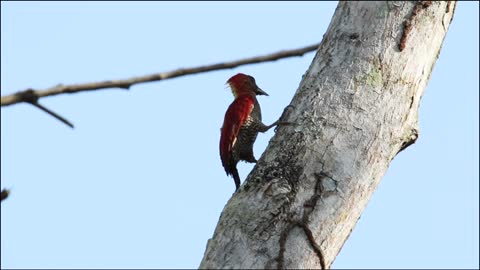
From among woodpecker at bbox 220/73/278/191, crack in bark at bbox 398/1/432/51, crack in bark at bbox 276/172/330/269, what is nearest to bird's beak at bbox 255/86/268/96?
woodpecker at bbox 220/73/278/191

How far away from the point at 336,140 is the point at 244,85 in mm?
3190

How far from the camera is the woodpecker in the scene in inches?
201

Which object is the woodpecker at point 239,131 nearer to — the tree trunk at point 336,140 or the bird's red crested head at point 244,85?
the bird's red crested head at point 244,85

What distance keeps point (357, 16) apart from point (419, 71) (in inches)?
11.4

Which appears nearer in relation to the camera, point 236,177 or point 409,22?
point 409,22

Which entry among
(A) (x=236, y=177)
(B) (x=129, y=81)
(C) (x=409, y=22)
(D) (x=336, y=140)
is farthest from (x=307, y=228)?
(A) (x=236, y=177)

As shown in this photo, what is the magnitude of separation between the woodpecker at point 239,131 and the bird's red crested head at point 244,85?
0.21 meters

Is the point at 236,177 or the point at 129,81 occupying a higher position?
the point at 236,177

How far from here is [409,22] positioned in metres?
3.00

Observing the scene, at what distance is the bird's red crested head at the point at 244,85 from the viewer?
19.6ft

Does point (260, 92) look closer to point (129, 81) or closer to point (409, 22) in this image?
point (409, 22)

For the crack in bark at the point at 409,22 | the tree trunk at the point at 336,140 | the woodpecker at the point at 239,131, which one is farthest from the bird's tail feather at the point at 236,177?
the crack in bark at the point at 409,22

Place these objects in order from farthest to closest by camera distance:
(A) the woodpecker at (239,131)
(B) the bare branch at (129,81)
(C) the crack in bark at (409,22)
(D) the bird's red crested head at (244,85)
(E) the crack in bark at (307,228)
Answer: (D) the bird's red crested head at (244,85) → (A) the woodpecker at (239,131) → (C) the crack in bark at (409,22) → (E) the crack in bark at (307,228) → (B) the bare branch at (129,81)

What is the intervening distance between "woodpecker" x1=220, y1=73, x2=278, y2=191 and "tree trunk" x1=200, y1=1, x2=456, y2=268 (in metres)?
1.92
